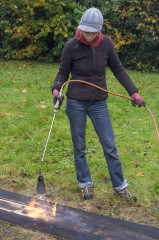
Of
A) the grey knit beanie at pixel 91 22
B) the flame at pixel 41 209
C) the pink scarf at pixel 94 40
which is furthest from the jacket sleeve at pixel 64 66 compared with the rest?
the flame at pixel 41 209

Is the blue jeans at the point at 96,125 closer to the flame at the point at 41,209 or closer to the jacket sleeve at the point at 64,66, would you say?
the jacket sleeve at the point at 64,66

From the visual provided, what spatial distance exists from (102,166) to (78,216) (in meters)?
1.32

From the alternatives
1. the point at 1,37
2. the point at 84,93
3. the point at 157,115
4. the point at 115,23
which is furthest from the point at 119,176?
the point at 1,37

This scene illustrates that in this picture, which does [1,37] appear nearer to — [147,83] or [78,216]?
[147,83]

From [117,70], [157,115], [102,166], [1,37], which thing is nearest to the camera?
[117,70]

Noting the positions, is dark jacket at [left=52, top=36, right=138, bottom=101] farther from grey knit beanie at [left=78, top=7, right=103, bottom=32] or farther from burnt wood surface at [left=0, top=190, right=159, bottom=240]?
burnt wood surface at [left=0, top=190, right=159, bottom=240]

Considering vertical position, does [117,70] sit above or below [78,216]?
above

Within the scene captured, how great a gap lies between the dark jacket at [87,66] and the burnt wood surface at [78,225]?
3.68 ft

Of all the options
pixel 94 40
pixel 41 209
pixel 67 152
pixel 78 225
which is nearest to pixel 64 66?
pixel 94 40

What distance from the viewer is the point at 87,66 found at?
409 centimetres

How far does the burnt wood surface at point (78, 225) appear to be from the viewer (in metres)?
3.70

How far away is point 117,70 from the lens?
4266 millimetres

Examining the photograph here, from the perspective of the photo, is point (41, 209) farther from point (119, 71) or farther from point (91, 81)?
point (119, 71)

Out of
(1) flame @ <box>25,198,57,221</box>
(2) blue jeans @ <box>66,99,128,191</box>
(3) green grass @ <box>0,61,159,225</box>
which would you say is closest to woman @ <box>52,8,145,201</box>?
(2) blue jeans @ <box>66,99,128,191</box>
